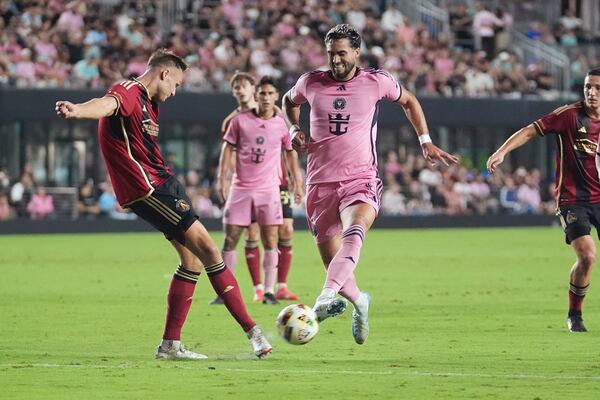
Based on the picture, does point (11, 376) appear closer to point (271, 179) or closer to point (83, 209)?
point (271, 179)

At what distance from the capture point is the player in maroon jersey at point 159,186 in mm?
9906

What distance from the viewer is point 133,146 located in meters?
9.94

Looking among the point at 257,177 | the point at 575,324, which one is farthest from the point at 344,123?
the point at 257,177

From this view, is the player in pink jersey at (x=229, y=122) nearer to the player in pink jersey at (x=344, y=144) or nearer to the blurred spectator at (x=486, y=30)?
the player in pink jersey at (x=344, y=144)

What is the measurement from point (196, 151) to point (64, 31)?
6.07 meters

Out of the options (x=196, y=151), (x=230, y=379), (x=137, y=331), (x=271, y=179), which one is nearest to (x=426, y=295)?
(x=271, y=179)

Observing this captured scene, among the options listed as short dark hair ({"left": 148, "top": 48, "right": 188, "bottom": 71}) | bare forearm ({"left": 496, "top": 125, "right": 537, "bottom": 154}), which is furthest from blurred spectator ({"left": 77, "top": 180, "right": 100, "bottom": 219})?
short dark hair ({"left": 148, "top": 48, "right": 188, "bottom": 71})

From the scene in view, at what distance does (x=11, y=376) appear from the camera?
932 centimetres

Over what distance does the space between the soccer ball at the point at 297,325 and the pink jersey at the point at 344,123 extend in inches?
59.7

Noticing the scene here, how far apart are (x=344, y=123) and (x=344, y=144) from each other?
0.55ft

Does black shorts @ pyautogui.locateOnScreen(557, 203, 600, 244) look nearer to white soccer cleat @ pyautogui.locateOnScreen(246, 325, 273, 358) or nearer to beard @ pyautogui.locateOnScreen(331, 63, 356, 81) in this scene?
beard @ pyautogui.locateOnScreen(331, 63, 356, 81)

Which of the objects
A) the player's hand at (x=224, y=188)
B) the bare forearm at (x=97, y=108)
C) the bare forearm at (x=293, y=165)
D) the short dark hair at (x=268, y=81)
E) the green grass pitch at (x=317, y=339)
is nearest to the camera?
the green grass pitch at (x=317, y=339)

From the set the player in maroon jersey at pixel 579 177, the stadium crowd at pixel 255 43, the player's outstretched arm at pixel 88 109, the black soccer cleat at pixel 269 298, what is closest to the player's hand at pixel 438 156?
the player in maroon jersey at pixel 579 177

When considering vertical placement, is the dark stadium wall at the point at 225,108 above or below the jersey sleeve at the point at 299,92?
below
